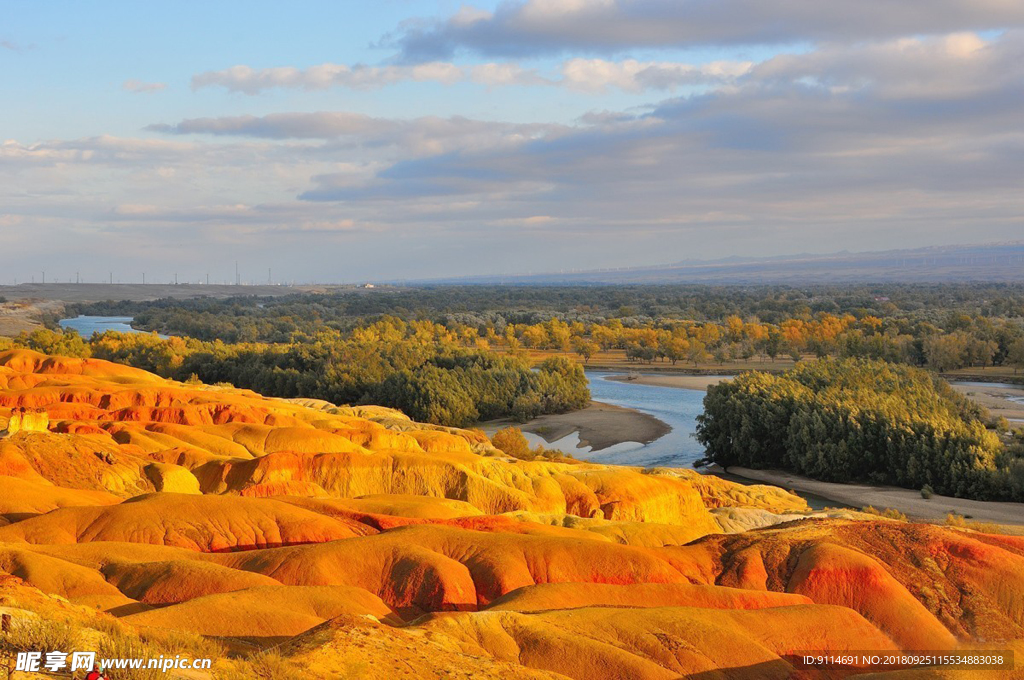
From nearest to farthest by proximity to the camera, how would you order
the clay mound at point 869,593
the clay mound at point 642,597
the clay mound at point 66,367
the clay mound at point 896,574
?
1. the clay mound at point 642,597
2. the clay mound at point 869,593
3. the clay mound at point 896,574
4. the clay mound at point 66,367

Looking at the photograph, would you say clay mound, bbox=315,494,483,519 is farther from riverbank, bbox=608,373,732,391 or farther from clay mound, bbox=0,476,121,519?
riverbank, bbox=608,373,732,391

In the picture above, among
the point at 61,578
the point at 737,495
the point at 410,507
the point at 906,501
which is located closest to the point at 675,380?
the point at 906,501

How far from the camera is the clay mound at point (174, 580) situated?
1692 centimetres

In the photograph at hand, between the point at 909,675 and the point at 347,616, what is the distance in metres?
8.09

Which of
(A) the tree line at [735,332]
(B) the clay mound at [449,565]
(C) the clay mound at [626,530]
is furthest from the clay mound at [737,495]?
(A) the tree line at [735,332]

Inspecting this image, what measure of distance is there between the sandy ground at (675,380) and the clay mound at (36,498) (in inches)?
3063

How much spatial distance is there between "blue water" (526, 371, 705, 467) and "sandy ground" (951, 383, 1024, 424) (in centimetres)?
2080

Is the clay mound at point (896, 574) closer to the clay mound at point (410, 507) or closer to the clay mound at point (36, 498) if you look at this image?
the clay mound at point (410, 507)

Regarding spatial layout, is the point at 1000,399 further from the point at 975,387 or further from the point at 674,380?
the point at 674,380

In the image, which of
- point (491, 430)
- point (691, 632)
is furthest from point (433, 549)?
point (491, 430)

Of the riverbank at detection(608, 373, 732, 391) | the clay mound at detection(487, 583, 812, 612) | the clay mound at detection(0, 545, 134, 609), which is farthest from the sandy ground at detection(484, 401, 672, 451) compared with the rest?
the clay mound at detection(0, 545, 134, 609)

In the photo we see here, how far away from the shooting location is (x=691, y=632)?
16.5 meters

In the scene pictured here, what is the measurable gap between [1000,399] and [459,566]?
73.1 metres

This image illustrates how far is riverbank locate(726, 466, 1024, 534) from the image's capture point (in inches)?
1671
